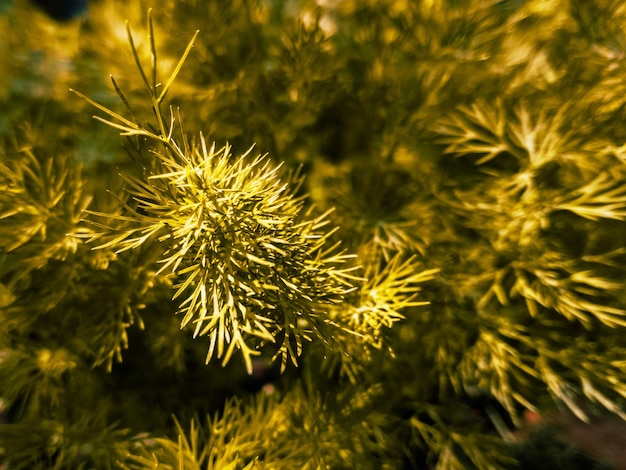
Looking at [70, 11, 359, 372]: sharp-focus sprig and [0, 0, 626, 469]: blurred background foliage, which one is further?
[0, 0, 626, 469]: blurred background foliage

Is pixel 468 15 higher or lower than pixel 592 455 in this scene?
higher

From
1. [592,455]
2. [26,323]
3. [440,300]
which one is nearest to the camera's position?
[26,323]

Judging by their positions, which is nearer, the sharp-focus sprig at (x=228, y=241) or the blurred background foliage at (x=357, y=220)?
the sharp-focus sprig at (x=228, y=241)

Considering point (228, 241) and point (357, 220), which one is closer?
point (228, 241)

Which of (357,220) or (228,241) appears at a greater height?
(357,220)

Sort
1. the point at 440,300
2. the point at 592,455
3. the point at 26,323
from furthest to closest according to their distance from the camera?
the point at 592,455
the point at 440,300
the point at 26,323

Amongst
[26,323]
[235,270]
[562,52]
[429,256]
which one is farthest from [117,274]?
[562,52]

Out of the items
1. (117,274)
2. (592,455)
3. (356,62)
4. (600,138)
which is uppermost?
(356,62)

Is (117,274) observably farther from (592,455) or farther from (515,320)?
(592,455)
